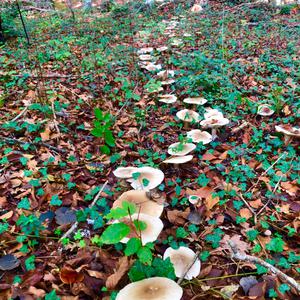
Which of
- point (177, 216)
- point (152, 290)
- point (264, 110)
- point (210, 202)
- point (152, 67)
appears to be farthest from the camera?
point (152, 67)

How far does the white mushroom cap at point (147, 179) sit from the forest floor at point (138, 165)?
0.49 ft

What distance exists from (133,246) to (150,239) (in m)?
0.20

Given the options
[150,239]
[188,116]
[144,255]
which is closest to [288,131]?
[188,116]

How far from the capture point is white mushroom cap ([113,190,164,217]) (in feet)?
8.09

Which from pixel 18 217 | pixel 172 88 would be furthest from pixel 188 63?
pixel 18 217

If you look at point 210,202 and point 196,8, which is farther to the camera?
point 196,8

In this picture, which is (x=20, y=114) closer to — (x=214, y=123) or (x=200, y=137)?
(x=200, y=137)

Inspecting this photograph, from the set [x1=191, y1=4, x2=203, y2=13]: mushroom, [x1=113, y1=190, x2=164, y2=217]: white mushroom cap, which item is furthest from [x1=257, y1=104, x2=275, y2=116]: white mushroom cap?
[x1=191, y1=4, x2=203, y2=13]: mushroom

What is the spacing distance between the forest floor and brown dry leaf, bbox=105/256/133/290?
1 centimetres

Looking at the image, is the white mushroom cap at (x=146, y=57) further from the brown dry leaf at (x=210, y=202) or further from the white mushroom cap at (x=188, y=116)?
the brown dry leaf at (x=210, y=202)

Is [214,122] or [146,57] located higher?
[146,57]

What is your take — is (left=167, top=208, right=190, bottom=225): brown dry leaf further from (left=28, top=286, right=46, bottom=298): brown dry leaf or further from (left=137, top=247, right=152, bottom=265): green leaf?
(left=28, top=286, right=46, bottom=298): brown dry leaf

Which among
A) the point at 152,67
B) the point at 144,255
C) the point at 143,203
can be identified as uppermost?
the point at 152,67

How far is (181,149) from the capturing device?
332 cm
